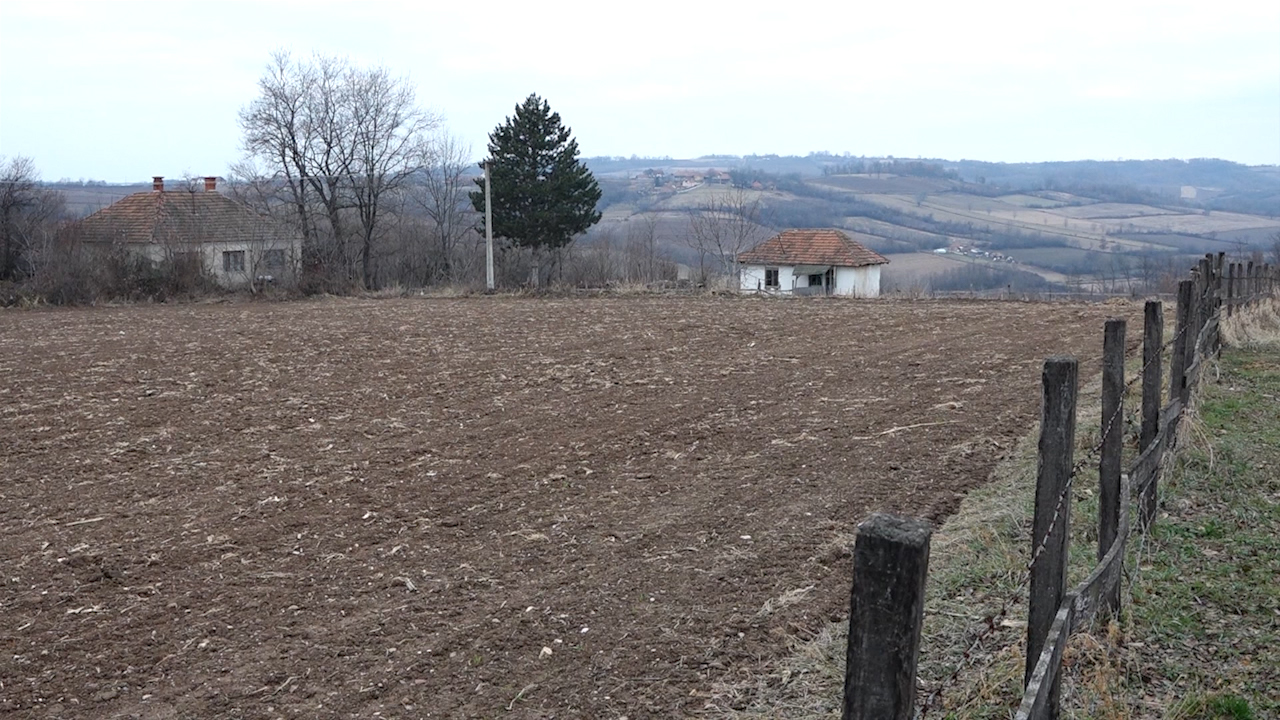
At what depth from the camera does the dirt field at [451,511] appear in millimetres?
4969

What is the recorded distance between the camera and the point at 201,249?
97.0ft

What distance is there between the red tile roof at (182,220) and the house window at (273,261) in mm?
597

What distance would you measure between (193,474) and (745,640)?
5.56m

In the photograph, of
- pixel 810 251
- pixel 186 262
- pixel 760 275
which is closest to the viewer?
pixel 186 262

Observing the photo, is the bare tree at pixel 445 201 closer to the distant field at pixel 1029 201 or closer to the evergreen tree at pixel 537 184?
the evergreen tree at pixel 537 184

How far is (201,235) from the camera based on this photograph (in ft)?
111

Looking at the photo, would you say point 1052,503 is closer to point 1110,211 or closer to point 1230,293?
point 1230,293

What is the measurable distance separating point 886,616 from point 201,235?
35449 mm

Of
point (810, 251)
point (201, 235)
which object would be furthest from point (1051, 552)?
point (810, 251)

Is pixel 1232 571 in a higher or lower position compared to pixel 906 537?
lower

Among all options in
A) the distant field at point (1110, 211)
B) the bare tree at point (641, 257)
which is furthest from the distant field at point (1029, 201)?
the bare tree at point (641, 257)

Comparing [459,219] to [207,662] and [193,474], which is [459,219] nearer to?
[193,474]

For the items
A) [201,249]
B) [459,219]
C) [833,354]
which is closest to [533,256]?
[459,219]

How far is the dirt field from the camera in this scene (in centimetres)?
497
